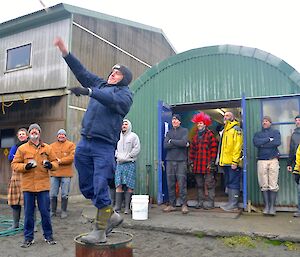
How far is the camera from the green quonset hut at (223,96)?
6.87 metres

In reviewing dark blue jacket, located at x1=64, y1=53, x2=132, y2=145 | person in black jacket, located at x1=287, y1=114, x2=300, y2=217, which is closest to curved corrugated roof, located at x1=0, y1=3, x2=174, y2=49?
person in black jacket, located at x1=287, y1=114, x2=300, y2=217

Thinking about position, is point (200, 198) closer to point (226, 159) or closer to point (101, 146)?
point (226, 159)

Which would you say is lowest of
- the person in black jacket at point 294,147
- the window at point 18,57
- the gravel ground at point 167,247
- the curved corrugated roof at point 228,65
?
the gravel ground at point 167,247

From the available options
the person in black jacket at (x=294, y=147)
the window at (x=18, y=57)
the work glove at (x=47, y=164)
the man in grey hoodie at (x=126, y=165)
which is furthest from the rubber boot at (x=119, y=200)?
the window at (x=18, y=57)

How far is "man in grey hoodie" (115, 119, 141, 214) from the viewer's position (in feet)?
22.0

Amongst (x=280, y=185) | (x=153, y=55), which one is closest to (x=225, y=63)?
(x=280, y=185)

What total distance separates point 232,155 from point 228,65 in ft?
7.15

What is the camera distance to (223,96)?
7.41m

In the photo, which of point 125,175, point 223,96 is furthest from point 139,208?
point 223,96

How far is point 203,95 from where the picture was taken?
7629mm

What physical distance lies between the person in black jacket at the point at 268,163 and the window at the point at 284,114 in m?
0.56

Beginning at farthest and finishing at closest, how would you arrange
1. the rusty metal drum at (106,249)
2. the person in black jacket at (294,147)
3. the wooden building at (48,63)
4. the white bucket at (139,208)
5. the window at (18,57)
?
the window at (18,57)
the wooden building at (48,63)
the person in black jacket at (294,147)
the white bucket at (139,208)
the rusty metal drum at (106,249)

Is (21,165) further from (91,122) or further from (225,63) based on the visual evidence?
(225,63)

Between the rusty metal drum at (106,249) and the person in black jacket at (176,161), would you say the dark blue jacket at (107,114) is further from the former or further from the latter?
the person in black jacket at (176,161)
